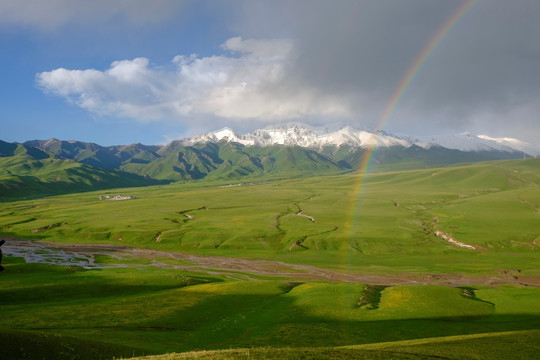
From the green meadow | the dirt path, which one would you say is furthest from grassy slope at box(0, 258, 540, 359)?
the dirt path

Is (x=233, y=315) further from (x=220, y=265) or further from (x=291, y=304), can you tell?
(x=220, y=265)

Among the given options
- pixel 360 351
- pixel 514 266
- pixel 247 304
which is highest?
pixel 360 351

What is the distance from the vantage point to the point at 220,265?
131m

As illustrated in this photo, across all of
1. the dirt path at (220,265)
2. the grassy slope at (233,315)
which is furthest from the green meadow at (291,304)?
the dirt path at (220,265)

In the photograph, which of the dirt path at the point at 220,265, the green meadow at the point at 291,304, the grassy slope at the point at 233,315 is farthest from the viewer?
the dirt path at the point at 220,265

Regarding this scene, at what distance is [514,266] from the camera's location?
12681 centimetres

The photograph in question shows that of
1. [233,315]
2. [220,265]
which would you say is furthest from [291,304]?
[220,265]

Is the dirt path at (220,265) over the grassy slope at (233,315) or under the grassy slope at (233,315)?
under

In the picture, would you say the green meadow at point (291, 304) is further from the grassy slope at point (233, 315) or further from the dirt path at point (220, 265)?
the dirt path at point (220, 265)

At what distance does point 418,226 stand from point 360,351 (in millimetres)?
182814

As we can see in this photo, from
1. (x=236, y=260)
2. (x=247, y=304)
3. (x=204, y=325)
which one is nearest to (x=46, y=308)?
(x=204, y=325)

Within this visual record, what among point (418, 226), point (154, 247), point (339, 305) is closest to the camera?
point (339, 305)

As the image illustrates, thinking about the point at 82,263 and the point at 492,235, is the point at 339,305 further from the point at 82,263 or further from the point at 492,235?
the point at 492,235

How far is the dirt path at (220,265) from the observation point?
355 feet
